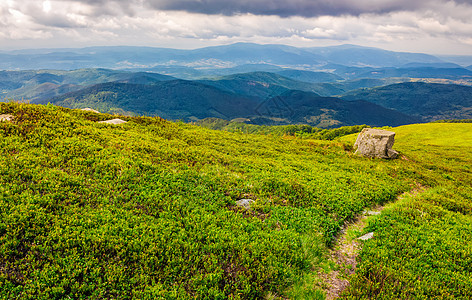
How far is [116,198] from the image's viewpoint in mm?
9281

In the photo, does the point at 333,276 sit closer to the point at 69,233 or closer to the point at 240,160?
the point at 69,233

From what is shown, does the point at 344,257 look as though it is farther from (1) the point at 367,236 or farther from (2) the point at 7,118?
(2) the point at 7,118

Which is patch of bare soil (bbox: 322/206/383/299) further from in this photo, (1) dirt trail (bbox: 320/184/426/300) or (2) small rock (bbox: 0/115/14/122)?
(2) small rock (bbox: 0/115/14/122)

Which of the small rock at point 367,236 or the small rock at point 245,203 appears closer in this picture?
the small rock at point 367,236

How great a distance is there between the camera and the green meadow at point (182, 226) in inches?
250

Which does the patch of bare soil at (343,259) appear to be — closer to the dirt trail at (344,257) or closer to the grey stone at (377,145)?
the dirt trail at (344,257)

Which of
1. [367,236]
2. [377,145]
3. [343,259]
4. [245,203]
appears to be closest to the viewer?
[343,259]

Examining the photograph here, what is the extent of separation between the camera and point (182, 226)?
864 cm

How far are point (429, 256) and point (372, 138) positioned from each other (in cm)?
2208

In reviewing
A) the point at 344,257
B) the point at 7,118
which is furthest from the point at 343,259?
the point at 7,118

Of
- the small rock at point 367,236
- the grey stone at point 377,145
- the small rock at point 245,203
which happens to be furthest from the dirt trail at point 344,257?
the grey stone at point 377,145

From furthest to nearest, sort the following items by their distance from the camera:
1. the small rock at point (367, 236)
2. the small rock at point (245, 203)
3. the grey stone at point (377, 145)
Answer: the grey stone at point (377, 145)
the small rock at point (245, 203)
the small rock at point (367, 236)

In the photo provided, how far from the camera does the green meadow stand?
20.8 feet

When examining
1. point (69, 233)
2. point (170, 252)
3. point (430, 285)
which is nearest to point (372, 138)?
point (430, 285)
